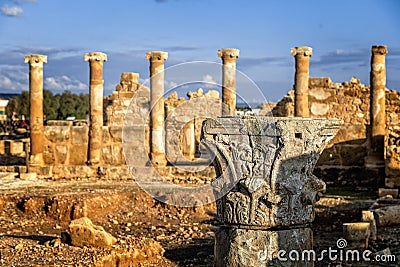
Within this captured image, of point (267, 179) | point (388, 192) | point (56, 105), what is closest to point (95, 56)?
point (388, 192)

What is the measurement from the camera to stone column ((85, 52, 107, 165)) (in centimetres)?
1584

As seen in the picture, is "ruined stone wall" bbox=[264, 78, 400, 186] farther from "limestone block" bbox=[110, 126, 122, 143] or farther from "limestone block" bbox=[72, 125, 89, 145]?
"limestone block" bbox=[72, 125, 89, 145]

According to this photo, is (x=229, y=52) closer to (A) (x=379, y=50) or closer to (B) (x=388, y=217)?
(A) (x=379, y=50)

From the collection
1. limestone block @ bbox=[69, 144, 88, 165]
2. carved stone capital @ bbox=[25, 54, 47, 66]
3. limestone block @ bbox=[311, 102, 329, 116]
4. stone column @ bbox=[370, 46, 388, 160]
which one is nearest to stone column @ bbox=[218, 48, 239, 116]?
limestone block @ bbox=[311, 102, 329, 116]

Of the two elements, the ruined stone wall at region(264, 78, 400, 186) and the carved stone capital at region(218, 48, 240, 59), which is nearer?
the ruined stone wall at region(264, 78, 400, 186)

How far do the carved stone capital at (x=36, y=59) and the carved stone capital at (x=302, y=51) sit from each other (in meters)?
6.44

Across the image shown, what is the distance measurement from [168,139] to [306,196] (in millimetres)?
15196

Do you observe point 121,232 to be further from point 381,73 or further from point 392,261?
point 381,73

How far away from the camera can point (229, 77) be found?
16.1m

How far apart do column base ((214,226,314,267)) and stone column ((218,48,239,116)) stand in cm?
1070

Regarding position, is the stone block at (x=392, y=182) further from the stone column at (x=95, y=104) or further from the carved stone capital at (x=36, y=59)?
the carved stone capital at (x=36, y=59)

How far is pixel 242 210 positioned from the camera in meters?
5.49

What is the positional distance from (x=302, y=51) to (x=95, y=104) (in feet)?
18.3

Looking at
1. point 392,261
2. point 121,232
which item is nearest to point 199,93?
point 121,232
